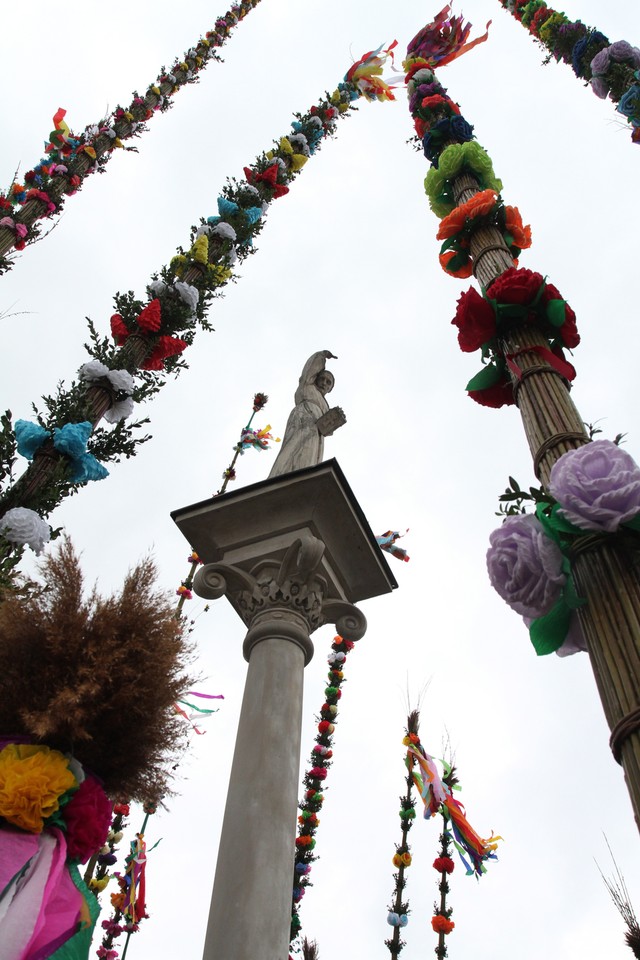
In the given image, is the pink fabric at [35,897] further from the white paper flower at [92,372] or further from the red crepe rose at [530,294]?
the white paper flower at [92,372]

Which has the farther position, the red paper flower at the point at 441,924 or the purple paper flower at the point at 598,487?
the red paper flower at the point at 441,924

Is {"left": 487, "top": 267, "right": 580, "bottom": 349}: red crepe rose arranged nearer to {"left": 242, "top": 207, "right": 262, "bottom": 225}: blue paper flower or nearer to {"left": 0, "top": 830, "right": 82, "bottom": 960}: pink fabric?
{"left": 0, "top": 830, "right": 82, "bottom": 960}: pink fabric

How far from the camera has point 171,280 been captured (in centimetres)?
1038

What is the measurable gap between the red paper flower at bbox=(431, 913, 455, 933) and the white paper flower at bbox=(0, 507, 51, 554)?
12.0 meters

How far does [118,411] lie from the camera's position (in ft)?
27.1

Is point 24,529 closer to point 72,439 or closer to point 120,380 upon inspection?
point 72,439

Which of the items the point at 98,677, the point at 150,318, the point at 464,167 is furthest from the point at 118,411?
the point at 98,677

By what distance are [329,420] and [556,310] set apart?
3.07 meters

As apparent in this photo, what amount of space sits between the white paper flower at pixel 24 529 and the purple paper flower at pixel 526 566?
175 inches

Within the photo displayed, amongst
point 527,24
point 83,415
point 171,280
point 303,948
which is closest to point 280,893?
point 83,415

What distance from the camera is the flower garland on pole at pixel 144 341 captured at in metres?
6.94

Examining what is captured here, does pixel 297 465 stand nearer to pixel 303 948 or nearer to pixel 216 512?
pixel 216 512

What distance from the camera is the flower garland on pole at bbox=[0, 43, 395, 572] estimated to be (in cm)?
694

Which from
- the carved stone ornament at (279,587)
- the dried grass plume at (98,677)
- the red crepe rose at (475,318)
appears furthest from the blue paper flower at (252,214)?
the dried grass plume at (98,677)
